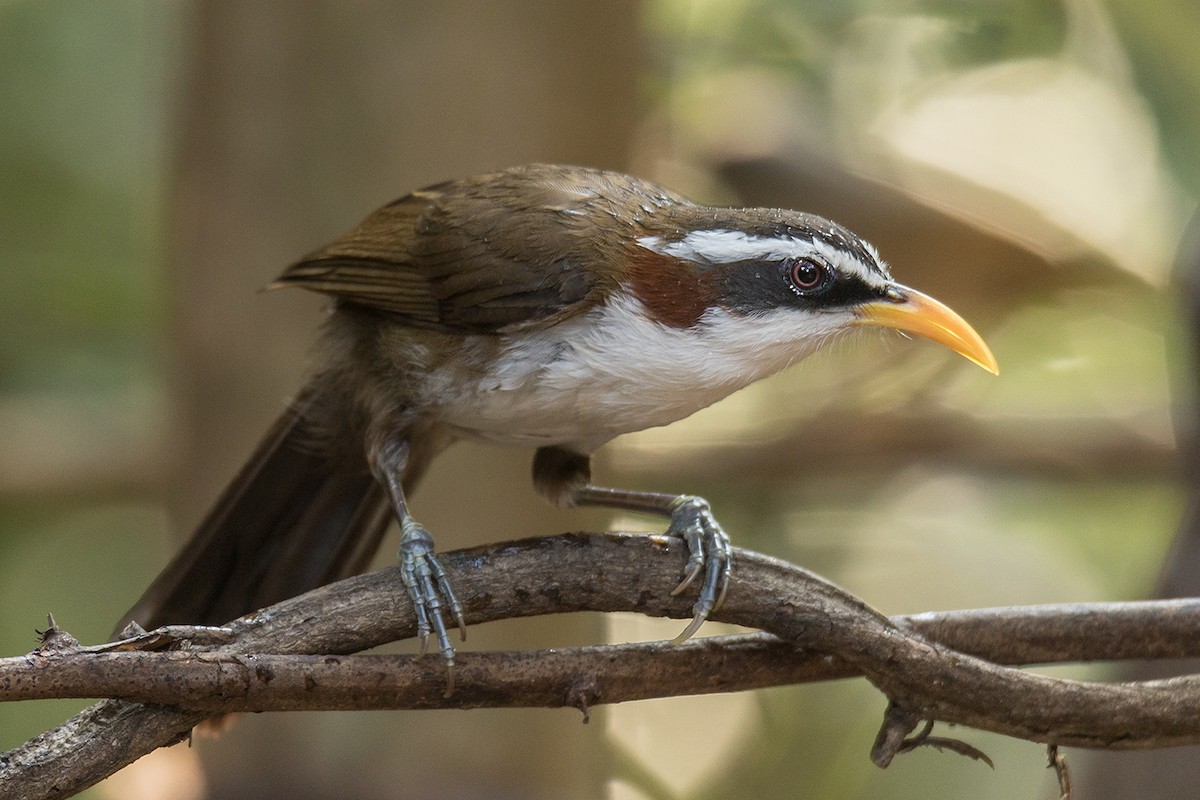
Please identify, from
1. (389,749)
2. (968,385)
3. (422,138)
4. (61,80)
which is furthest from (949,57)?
(61,80)

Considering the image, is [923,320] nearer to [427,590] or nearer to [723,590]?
[723,590]

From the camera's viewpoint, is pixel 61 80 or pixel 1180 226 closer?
pixel 1180 226

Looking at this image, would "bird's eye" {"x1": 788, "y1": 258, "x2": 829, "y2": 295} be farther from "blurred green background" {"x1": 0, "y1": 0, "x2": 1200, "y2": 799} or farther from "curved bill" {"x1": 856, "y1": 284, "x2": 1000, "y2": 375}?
"blurred green background" {"x1": 0, "y1": 0, "x2": 1200, "y2": 799}

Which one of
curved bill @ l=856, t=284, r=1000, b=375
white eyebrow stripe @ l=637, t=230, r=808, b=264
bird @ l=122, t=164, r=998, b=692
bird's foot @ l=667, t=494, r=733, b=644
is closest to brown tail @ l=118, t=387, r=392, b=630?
bird @ l=122, t=164, r=998, b=692

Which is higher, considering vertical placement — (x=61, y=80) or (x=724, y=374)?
(x=61, y=80)

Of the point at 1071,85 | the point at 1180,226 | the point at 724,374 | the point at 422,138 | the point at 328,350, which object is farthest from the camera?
the point at 1071,85

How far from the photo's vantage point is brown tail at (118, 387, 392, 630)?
2.96 metres

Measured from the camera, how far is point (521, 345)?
2.63 m

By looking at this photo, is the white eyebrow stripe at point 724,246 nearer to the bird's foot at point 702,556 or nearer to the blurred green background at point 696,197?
the bird's foot at point 702,556

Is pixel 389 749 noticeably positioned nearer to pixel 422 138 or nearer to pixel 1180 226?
pixel 422 138

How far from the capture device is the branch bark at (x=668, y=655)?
2.06 m

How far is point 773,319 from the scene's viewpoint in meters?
2.53

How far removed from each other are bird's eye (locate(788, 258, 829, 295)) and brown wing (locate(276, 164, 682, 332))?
38cm

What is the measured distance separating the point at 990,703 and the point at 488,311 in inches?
49.3
